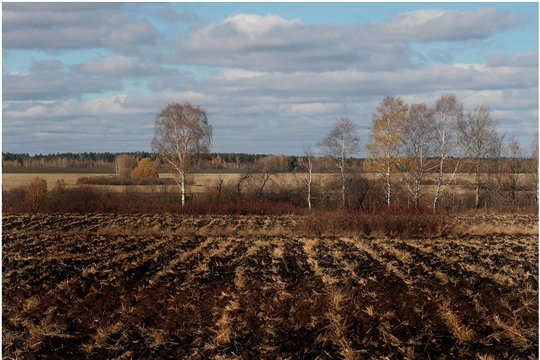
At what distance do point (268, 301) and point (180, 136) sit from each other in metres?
30.2

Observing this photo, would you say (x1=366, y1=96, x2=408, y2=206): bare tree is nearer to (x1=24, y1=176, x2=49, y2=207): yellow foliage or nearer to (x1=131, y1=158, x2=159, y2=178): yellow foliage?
(x1=24, y1=176, x2=49, y2=207): yellow foliage

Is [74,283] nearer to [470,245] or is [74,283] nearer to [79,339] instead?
[79,339]

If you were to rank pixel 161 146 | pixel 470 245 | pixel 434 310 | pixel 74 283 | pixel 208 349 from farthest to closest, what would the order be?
1. pixel 161 146
2. pixel 470 245
3. pixel 74 283
4. pixel 434 310
5. pixel 208 349

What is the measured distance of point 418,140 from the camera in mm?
35562

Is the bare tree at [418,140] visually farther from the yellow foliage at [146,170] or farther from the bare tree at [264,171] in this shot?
the yellow foliage at [146,170]

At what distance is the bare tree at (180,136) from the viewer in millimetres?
38875

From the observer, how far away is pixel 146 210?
33094mm

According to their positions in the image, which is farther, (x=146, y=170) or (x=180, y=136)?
(x=146, y=170)

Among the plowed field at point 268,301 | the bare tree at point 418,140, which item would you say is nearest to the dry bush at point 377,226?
the plowed field at point 268,301

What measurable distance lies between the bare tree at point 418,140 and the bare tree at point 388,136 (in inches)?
18.1

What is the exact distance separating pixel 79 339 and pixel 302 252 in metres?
8.53

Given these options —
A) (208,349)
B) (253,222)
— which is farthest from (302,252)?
(253,222)

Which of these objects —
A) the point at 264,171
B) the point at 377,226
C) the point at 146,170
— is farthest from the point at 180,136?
the point at 146,170

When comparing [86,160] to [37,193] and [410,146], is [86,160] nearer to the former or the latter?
[37,193]
